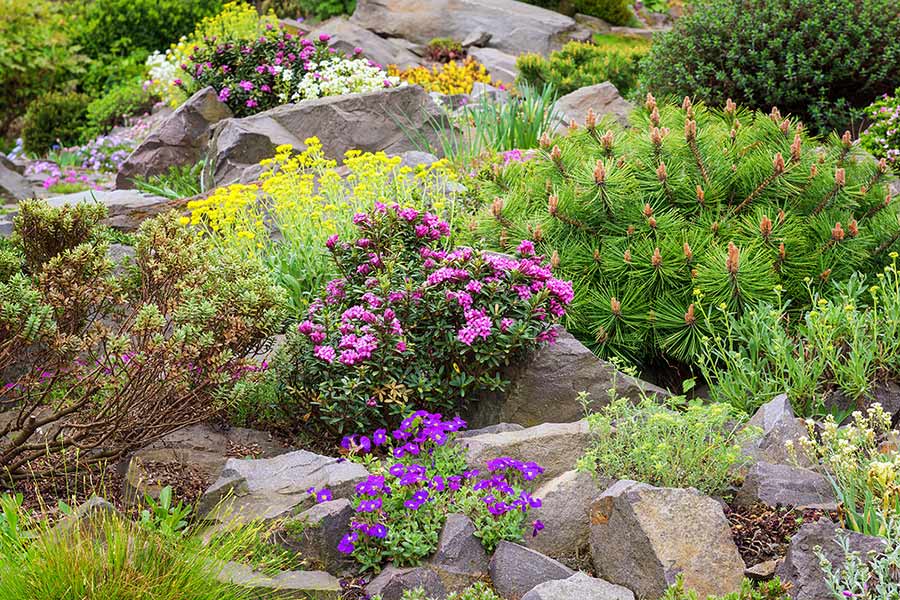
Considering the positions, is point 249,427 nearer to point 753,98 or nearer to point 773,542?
point 773,542

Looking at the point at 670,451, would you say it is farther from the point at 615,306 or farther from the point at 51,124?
the point at 51,124

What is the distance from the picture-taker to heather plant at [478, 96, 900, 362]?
5.32 meters

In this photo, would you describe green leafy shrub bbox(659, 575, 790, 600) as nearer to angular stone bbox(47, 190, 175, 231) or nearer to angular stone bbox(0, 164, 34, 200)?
angular stone bbox(47, 190, 175, 231)

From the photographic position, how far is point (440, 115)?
9.80 m

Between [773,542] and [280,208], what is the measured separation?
3864 millimetres

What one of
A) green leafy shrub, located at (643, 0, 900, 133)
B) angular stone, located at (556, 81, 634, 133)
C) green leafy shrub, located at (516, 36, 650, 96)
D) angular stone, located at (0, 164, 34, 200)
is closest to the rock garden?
green leafy shrub, located at (643, 0, 900, 133)

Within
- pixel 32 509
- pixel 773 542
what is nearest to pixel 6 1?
pixel 32 509

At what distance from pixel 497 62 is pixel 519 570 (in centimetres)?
1386

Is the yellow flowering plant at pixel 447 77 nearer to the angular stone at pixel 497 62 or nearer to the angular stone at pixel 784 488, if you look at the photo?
the angular stone at pixel 497 62

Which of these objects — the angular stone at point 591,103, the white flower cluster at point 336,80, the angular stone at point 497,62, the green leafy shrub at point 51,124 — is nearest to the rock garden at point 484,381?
the angular stone at point 591,103

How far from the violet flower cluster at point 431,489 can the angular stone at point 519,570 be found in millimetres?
123

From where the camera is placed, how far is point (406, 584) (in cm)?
338

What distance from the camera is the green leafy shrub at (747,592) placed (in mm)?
3038

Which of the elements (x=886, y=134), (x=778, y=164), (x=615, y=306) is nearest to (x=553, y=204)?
(x=615, y=306)
